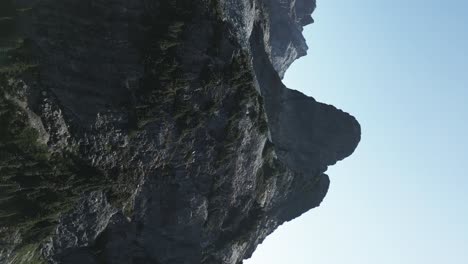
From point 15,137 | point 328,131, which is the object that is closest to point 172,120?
point 15,137

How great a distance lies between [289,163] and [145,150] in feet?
127

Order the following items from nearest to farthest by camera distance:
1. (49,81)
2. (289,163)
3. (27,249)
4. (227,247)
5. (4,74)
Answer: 1. (4,74)
2. (49,81)
3. (27,249)
4. (227,247)
5. (289,163)

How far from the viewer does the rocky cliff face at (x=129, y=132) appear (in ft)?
138

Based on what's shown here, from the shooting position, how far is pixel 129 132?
164 ft

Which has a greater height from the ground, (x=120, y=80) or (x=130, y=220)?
(x=120, y=80)

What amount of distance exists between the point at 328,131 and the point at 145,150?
48.7m

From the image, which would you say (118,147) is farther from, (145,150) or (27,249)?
(27,249)

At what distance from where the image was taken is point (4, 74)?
39250 millimetres

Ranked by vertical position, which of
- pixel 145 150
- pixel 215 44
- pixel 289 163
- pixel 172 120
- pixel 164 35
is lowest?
pixel 145 150

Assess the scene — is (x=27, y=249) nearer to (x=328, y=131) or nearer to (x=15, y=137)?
(x=15, y=137)

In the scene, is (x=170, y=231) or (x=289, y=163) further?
(x=289, y=163)

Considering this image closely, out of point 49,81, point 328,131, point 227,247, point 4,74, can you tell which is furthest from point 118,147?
point 328,131

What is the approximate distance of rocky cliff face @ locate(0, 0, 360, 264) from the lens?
42.2m

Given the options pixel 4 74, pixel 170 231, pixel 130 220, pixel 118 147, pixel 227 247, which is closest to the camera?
pixel 4 74
